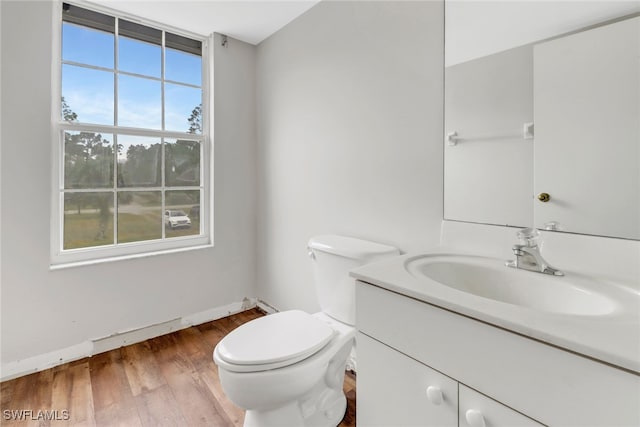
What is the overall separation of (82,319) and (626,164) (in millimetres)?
2612

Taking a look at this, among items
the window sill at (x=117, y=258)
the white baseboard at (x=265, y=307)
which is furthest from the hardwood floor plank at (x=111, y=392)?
the white baseboard at (x=265, y=307)

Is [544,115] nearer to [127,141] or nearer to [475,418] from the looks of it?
[475,418]

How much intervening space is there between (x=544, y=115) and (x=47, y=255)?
8.07 ft

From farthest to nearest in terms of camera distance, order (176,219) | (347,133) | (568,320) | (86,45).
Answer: (176,219) < (86,45) < (347,133) < (568,320)

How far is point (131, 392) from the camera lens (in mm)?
1527

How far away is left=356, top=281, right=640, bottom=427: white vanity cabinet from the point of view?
0.50 meters

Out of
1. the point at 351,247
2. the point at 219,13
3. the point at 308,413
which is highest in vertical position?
the point at 219,13

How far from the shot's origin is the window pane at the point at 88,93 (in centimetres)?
183

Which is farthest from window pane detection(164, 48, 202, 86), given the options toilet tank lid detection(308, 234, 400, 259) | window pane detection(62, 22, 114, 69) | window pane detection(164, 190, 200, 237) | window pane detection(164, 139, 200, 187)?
toilet tank lid detection(308, 234, 400, 259)

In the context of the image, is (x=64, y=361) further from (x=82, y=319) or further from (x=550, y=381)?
(x=550, y=381)

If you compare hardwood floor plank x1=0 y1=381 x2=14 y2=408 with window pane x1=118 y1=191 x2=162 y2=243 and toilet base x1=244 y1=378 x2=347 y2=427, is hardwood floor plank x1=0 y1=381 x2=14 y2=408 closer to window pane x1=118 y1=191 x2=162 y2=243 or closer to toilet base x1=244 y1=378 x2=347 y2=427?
window pane x1=118 y1=191 x2=162 y2=243

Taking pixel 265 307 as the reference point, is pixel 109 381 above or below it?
below

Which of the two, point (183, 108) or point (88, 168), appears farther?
point (183, 108)

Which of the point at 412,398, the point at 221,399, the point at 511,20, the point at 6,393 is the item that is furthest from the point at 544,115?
the point at 6,393
